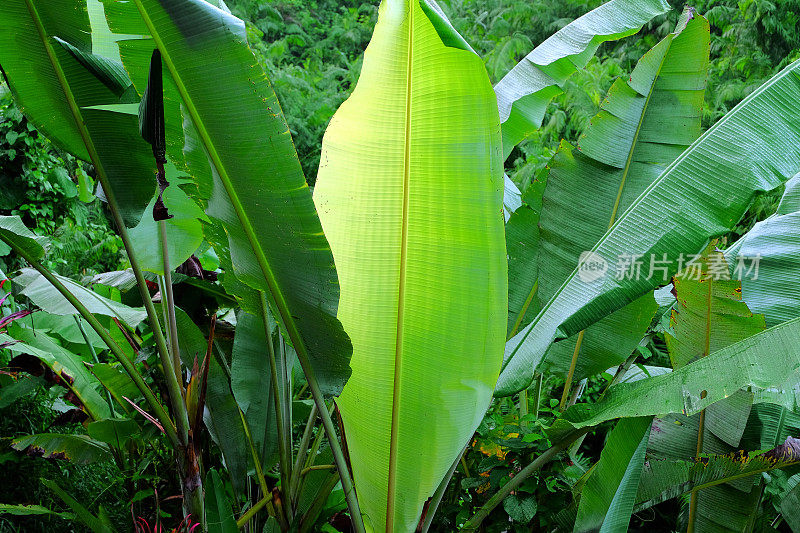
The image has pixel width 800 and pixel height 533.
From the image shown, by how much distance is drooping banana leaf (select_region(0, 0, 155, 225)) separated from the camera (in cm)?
106

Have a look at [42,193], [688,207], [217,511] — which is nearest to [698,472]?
[688,207]

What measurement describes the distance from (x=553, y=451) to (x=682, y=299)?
385 mm

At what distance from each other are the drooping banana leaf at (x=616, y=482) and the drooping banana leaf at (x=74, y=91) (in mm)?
1043

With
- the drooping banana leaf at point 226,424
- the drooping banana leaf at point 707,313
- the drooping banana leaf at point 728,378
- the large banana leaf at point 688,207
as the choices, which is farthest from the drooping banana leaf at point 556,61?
the drooping banana leaf at point 226,424

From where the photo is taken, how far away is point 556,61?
1.36 metres

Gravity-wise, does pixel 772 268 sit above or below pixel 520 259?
above

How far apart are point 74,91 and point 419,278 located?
2.63 feet

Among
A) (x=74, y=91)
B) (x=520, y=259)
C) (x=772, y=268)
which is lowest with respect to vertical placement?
(x=520, y=259)

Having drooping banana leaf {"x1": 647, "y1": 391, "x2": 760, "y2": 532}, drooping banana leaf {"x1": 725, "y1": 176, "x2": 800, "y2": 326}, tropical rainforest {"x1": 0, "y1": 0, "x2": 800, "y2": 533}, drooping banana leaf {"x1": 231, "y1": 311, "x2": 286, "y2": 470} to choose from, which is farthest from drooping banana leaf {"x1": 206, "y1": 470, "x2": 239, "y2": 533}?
drooping banana leaf {"x1": 725, "y1": 176, "x2": 800, "y2": 326}

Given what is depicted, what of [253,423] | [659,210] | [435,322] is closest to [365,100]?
[435,322]

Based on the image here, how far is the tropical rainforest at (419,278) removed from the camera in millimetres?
836

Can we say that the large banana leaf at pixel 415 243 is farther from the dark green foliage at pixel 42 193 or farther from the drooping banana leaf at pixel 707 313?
the dark green foliage at pixel 42 193

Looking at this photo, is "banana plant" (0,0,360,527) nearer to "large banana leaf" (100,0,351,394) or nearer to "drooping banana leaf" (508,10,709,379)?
"large banana leaf" (100,0,351,394)

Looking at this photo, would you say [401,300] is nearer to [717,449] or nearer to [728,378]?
[728,378]
